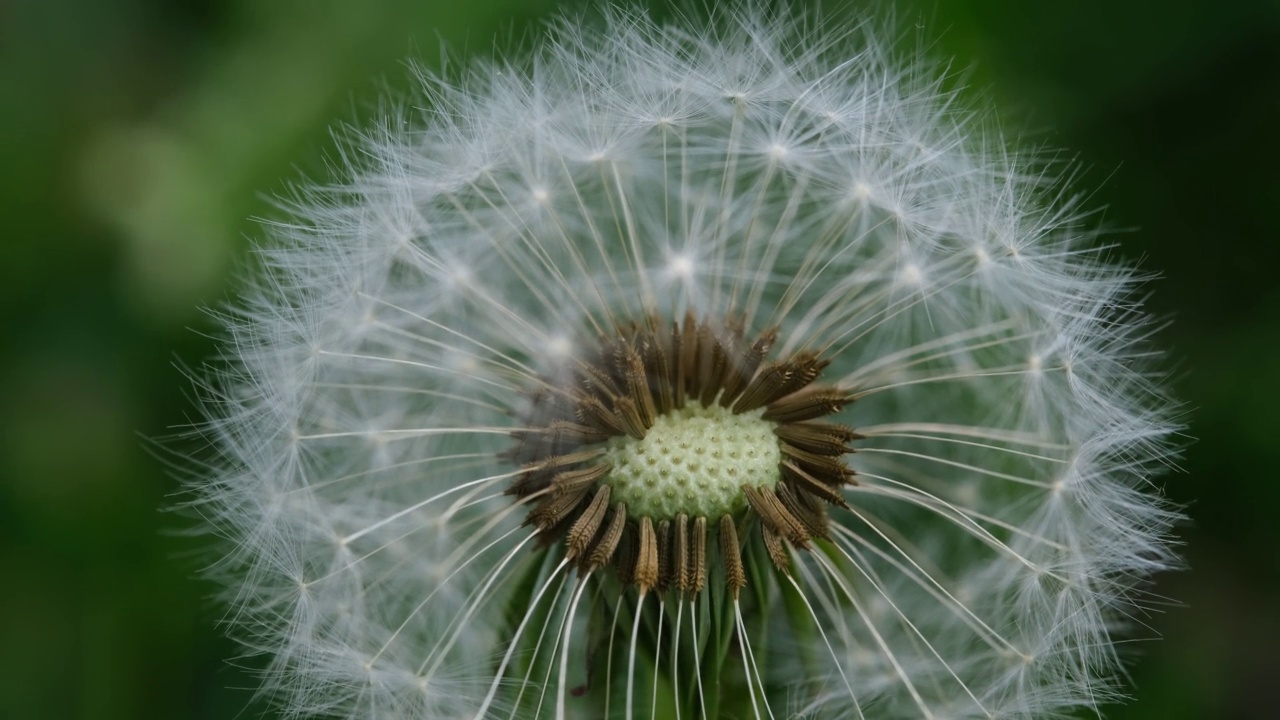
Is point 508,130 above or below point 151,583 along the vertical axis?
above

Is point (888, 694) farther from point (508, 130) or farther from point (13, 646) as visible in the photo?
point (13, 646)

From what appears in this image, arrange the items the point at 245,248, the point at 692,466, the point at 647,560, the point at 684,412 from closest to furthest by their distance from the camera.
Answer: the point at 647,560 → the point at 692,466 → the point at 684,412 → the point at 245,248

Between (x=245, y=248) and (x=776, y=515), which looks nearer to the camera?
(x=776, y=515)

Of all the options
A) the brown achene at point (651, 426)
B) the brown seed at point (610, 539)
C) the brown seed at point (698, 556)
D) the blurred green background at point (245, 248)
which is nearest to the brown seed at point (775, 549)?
the brown achene at point (651, 426)

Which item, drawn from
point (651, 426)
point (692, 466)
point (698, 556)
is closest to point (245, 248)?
point (651, 426)

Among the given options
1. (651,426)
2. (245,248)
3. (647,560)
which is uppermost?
(245,248)

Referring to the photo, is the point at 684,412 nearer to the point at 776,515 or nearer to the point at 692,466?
the point at 692,466

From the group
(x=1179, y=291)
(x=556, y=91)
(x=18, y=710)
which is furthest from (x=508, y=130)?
(x=18, y=710)
